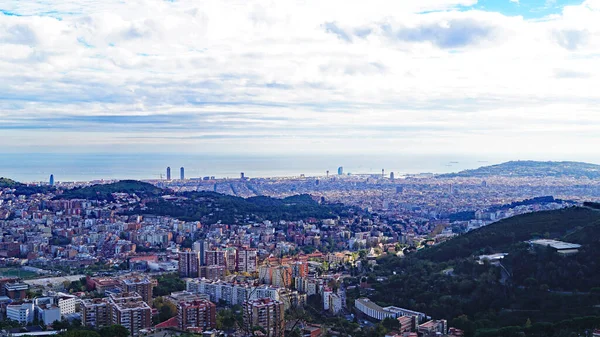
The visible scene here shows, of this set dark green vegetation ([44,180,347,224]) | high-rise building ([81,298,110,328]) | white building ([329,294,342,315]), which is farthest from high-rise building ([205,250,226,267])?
dark green vegetation ([44,180,347,224])

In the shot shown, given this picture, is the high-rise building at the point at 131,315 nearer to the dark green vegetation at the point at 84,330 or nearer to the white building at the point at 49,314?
the dark green vegetation at the point at 84,330

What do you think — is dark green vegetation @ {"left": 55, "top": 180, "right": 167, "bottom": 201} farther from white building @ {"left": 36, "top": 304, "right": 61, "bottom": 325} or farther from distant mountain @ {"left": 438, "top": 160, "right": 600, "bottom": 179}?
distant mountain @ {"left": 438, "top": 160, "right": 600, "bottom": 179}

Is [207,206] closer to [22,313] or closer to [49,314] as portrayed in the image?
[22,313]

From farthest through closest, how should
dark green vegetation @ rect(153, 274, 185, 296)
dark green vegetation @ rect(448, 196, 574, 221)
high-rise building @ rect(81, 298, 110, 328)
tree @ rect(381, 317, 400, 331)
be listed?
dark green vegetation @ rect(448, 196, 574, 221) < dark green vegetation @ rect(153, 274, 185, 296) < high-rise building @ rect(81, 298, 110, 328) < tree @ rect(381, 317, 400, 331)

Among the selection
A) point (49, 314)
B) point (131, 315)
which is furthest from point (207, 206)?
point (131, 315)

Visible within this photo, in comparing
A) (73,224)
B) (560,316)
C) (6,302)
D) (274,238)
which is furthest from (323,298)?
(73,224)

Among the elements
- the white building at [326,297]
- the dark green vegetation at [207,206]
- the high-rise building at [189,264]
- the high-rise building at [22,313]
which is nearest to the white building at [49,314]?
the high-rise building at [22,313]
